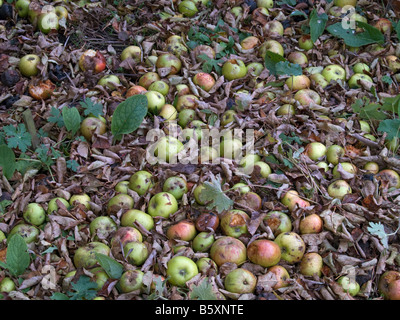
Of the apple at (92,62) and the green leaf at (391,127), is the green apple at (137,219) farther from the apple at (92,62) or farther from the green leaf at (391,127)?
the green leaf at (391,127)

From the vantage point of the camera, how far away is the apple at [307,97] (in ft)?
13.3

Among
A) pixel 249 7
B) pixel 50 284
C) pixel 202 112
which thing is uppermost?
pixel 249 7

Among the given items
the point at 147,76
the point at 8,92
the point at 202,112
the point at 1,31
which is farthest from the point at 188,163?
the point at 1,31

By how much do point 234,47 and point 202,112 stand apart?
3.95 feet

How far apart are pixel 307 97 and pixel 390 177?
1121 millimetres

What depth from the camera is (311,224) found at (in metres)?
3.11

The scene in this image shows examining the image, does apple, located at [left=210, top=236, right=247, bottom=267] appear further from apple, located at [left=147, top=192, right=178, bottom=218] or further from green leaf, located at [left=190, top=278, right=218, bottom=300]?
apple, located at [left=147, top=192, right=178, bottom=218]

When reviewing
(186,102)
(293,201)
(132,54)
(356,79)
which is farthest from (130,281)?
(356,79)

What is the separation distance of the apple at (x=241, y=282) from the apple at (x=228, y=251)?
0.12 meters

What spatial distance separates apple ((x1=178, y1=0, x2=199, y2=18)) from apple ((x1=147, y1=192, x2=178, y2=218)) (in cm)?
274

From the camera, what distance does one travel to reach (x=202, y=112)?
12.9ft

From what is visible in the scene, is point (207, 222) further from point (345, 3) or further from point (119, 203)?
point (345, 3)

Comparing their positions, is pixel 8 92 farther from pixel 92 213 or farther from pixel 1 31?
pixel 92 213

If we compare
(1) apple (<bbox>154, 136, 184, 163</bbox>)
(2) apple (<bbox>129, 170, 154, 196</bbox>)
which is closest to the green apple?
(2) apple (<bbox>129, 170, 154, 196</bbox>)
